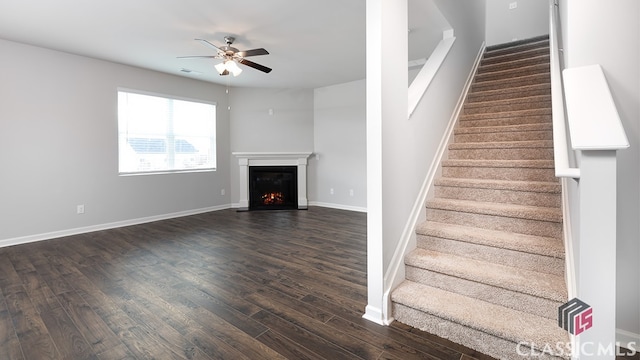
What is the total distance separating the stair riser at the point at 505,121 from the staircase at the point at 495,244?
0.4 inches

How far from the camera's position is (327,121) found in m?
6.41

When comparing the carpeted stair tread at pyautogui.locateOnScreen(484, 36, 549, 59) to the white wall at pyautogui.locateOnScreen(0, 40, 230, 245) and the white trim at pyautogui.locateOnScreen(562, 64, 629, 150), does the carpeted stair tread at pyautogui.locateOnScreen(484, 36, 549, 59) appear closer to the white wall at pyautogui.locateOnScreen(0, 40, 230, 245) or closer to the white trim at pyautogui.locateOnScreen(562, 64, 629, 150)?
the white trim at pyautogui.locateOnScreen(562, 64, 629, 150)

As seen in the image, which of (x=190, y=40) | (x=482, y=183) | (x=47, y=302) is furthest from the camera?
(x=190, y=40)

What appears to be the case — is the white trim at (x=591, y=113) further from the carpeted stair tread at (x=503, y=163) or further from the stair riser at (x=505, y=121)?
the stair riser at (x=505, y=121)

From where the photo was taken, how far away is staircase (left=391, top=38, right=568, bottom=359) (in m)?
1.61

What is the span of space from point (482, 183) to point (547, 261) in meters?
0.82

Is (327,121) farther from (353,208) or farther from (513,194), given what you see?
(513,194)

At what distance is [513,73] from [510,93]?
637 mm

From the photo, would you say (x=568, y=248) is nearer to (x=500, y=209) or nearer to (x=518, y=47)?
(x=500, y=209)

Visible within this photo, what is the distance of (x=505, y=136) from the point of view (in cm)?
294

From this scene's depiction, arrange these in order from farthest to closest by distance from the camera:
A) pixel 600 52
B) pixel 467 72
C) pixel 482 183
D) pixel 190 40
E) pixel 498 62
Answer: pixel 498 62 → pixel 467 72 → pixel 190 40 → pixel 482 183 → pixel 600 52

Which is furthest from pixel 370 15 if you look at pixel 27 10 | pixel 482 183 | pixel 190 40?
pixel 27 10

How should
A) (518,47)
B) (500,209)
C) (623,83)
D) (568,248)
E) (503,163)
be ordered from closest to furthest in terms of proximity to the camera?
(623,83), (568,248), (500,209), (503,163), (518,47)

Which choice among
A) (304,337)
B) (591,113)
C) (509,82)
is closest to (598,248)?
(591,113)
